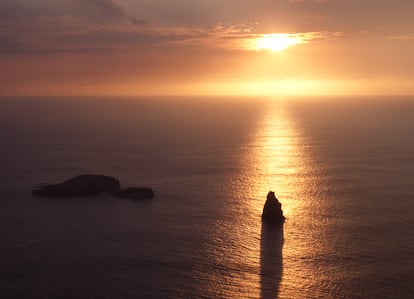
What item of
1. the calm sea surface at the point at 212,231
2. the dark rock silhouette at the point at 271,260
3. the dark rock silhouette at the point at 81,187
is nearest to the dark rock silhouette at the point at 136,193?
the calm sea surface at the point at 212,231

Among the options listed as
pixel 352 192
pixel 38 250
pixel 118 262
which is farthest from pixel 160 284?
pixel 352 192

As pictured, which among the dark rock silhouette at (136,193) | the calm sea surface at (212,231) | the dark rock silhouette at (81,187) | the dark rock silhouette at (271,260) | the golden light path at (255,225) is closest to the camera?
the dark rock silhouette at (271,260)

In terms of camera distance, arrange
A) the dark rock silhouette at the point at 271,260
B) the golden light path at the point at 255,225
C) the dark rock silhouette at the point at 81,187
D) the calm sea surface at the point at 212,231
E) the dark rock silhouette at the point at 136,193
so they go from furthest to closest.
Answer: the dark rock silhouette at the point at 81,187 < the dark rock silhouette at the point at 136,193 < the golden light path at the point at 255,225 < the calm sea surface at the point at 212,231 < the dark rock silhouette at the point at 271,260

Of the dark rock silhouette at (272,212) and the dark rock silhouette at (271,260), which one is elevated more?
the dark rock silhouette at (272,212)

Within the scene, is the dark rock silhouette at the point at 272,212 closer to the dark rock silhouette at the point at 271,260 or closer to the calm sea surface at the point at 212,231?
the calm sea surface at the point at 212,231

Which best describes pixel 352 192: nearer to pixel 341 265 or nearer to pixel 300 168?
pixel 300 168

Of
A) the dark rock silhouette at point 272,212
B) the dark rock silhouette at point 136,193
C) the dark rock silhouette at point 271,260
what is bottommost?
the dark rock silhouette at point 271,260

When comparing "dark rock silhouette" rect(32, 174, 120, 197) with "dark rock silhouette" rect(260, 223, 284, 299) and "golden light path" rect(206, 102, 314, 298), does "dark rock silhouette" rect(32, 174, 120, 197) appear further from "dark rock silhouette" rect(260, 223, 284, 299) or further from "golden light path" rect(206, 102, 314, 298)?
"dark rock silhouette" rect(260, 223, 284, 299)
